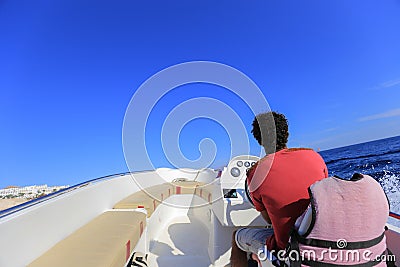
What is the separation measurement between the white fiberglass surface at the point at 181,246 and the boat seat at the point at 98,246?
1.48ft

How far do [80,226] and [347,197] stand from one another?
5.69ft

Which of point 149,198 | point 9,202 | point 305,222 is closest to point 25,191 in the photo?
point 9,202

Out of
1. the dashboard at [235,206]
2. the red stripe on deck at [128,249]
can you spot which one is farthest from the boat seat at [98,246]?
the dashboard at [235,206]

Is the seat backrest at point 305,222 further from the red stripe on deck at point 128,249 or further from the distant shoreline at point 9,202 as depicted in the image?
the distant shoreline at point 9,202

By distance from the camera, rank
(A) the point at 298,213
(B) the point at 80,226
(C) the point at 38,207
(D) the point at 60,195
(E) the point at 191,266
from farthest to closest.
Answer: (E) the point at 191,266
(B) the point at 80,226
(D) the point at 60,195
(C) the point at 38,207
(A) the point at 298,213

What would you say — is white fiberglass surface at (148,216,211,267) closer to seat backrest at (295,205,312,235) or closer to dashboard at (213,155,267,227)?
dashboard at (213,155,267,227)

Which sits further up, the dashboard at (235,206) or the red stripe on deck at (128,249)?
the dashboard at (235,206)

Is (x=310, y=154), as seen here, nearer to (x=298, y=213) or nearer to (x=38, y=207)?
(x=298, y=213)

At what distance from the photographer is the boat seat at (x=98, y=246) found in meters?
1.21

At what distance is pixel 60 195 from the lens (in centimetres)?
179

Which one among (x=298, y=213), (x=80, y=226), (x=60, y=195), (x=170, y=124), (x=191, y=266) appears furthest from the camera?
(x=170, y=124)

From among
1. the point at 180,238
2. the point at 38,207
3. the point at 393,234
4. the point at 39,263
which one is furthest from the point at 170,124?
the point at 393,234

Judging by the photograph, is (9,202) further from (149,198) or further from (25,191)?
(149,198)

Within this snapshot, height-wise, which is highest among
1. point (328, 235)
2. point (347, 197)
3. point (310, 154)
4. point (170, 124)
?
point (170, 124)
